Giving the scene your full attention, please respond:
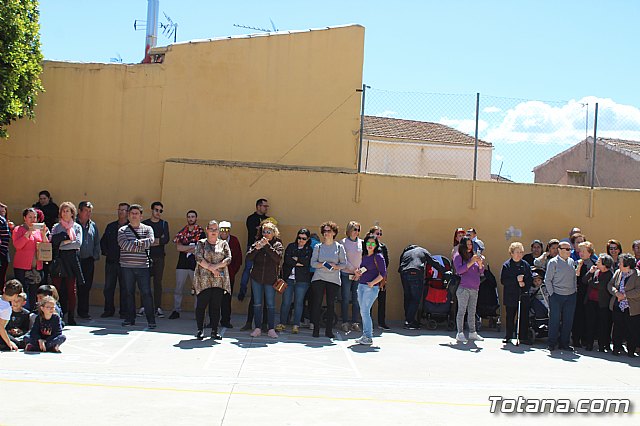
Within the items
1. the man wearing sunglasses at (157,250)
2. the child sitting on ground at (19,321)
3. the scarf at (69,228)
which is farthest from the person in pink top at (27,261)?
the man wearing sunglasses at (157,250)

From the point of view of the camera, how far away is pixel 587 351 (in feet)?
38.8

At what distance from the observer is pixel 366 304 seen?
36.9 ft

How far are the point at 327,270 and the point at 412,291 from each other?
2176 mm

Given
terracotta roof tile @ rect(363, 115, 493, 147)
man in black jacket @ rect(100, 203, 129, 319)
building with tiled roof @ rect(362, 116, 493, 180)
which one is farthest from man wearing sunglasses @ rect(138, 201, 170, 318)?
terracotta roof tile @ rect(363, 115, 493, 147)

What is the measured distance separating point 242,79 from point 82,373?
7.48 metres

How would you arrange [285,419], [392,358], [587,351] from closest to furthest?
[285,419] < [392,358] < [587,351]

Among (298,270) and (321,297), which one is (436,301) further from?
(298,270)

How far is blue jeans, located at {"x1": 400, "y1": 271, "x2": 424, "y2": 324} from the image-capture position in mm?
13023

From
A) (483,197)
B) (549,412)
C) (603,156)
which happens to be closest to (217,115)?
(483,197)

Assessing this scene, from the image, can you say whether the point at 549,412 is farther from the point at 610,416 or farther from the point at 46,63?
the point at 46,63

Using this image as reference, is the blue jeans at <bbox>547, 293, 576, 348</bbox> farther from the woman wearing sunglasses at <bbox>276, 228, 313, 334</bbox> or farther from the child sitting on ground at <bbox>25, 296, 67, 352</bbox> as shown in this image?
the child sitting on ground at <bbox>25, 296, 67, 352</bbox>

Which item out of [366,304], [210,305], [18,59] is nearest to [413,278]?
[366,304]

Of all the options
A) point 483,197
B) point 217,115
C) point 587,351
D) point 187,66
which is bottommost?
point 587,351

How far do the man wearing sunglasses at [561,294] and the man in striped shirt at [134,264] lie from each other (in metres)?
6.36
